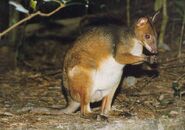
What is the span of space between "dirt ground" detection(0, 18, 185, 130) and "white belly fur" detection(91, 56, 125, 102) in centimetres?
36

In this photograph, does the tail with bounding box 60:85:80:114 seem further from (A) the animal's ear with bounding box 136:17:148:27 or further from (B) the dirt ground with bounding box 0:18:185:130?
(A) the animal's ear with bounding box 136:17:148:27

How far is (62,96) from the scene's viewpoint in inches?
302

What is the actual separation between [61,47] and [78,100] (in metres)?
4.42

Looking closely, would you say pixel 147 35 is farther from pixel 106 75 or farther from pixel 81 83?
pixel 81 83

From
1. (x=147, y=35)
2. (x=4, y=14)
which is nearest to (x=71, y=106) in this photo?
(x=147, y=35)

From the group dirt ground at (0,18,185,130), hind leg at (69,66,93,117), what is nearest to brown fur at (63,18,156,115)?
hind leg at (69,66,93,117)

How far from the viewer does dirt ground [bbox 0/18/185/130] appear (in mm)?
6402

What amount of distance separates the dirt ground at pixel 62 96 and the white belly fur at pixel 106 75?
363mm

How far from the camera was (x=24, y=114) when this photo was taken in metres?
6.65

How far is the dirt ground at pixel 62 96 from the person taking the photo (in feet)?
21.0

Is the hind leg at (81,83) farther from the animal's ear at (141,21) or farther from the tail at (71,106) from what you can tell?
the animal's ear at (141,21)

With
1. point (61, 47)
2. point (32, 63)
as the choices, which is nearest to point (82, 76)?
point (32, 63)

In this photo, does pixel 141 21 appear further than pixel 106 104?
No

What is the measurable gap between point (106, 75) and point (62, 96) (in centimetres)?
138
